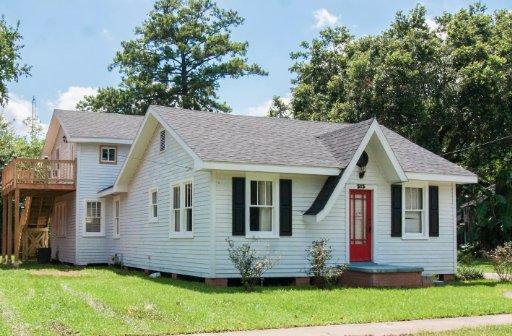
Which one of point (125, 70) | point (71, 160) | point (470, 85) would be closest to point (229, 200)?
point (71, 160)

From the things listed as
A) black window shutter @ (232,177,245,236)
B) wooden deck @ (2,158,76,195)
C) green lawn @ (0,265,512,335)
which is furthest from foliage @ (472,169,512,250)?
wooden deck @ (2,158,76,195)

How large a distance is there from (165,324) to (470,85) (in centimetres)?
2530

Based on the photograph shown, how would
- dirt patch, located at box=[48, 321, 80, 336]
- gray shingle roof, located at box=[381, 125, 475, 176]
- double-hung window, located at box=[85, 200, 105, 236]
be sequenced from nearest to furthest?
dirt patch, located at box=[48, 321, 80, 336], gray shingle roof, located at box=[381, 125, 475, 176], double-hung window, located at box=[85, 200, 105, 236]

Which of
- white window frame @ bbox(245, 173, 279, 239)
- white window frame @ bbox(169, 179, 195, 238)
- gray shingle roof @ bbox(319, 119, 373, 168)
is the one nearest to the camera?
white window frame @ bbox(245, 173, 279, 239)

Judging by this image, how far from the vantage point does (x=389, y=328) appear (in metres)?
11.2

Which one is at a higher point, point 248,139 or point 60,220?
point 248,139

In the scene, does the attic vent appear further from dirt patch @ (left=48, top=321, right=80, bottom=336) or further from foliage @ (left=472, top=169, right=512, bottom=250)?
foliage @ (left=472, top=169, right=512, bottom=250)

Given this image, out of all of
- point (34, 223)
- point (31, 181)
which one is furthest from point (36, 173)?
point (34, 223)

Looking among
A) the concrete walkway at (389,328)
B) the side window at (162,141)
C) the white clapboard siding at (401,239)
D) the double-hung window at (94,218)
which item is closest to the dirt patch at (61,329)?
the concrete walkway at (389,328)

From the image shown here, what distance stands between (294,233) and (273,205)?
1.00 meters

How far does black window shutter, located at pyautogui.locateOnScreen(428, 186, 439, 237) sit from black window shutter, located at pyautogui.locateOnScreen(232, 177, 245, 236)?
6.05 meters

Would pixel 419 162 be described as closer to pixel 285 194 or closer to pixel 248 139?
pixel 285 194

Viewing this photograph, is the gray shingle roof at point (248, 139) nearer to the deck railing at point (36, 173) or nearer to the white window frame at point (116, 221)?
the white window frame at point (116, 221)

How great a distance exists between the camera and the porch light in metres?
19.1
